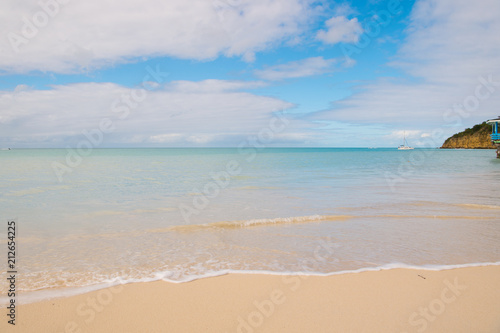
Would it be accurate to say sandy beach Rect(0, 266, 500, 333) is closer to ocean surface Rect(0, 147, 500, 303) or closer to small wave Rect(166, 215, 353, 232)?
ocean surface Rect(0, 147, 500, 303)

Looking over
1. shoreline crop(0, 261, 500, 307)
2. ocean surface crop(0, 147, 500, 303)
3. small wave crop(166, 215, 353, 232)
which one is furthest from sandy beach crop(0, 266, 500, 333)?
small wave crop(166, 215, 353, 232)

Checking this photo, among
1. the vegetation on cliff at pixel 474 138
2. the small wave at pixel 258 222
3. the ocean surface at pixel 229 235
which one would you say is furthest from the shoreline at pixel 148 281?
the vegetation on cliff at pixel 474 138

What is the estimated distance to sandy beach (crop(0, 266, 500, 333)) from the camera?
3.83 meters

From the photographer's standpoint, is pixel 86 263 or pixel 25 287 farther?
pixel 86 263

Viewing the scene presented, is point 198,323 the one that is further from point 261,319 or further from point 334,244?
point 334,244

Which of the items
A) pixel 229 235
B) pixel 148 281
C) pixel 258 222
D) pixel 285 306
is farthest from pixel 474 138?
pixel 148 281

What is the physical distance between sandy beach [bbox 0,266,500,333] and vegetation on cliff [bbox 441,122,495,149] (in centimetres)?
13093

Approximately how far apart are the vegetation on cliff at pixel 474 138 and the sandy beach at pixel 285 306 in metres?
131

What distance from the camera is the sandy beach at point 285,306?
3.83 metres

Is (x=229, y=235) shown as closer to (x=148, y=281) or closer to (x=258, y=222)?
(x=258, y=222)

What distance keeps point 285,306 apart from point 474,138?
15055cm

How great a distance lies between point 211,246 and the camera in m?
7.23

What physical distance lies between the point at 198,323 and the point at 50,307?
2235 millimetres

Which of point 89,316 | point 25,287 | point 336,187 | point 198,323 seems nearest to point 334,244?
point 198,323
